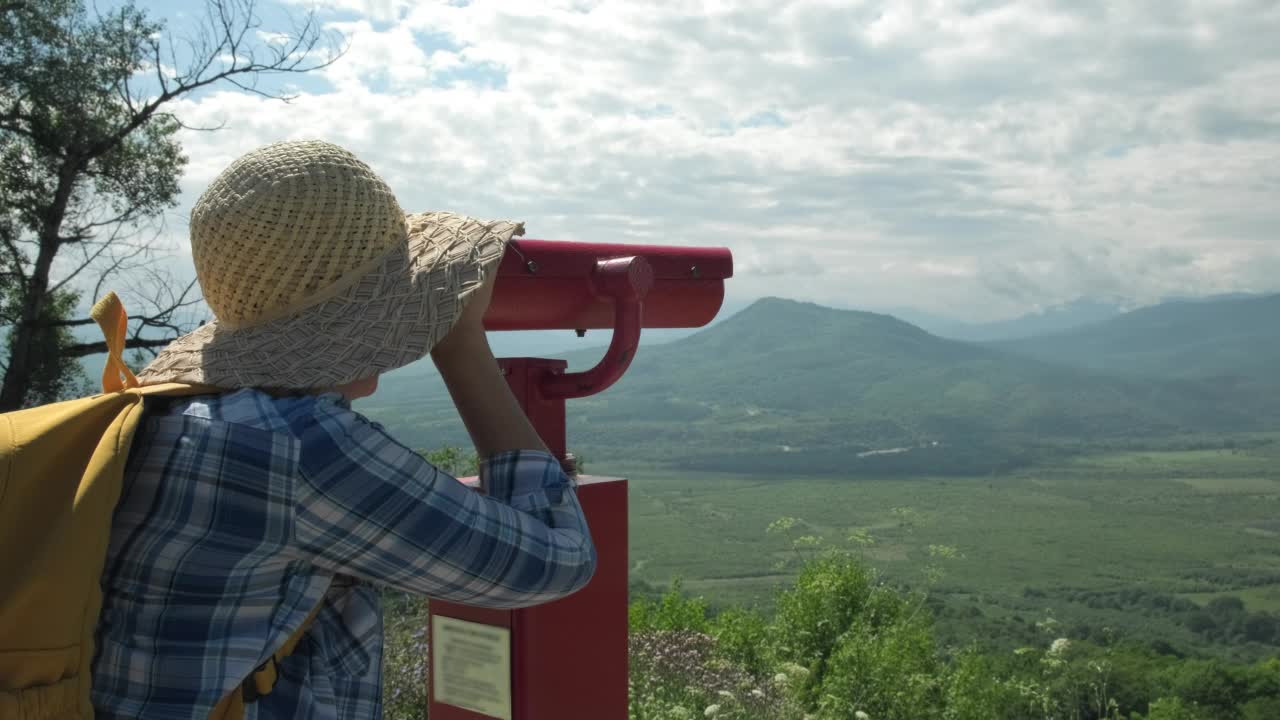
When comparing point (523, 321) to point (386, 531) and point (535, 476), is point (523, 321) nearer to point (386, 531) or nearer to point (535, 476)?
point (535, 476)

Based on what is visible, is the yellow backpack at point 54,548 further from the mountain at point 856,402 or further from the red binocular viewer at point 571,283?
the mountain at point 856,402

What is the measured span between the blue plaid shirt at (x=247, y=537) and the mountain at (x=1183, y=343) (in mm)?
93323

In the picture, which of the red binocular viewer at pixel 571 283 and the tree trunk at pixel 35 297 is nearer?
the red binocular viewer at pixel 571 283

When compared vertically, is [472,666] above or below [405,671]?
above

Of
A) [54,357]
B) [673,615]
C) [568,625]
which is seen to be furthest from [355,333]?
[54,357]

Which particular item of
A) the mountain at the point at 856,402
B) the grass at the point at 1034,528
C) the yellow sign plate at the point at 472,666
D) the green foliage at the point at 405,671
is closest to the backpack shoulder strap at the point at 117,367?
the yellow sign plate at the point at 472,666

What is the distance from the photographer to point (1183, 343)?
116625 millimetres

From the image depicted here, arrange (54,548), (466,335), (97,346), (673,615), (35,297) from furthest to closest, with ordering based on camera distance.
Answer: (97,346)
(35,297)
(673,615)
(466,335)
(54,548)

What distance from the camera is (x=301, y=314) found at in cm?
104

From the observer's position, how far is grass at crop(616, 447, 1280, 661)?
23.3 m

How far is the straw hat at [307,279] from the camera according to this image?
101cm

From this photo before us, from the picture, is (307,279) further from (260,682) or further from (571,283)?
(571,283)

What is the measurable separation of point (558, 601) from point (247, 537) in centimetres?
58

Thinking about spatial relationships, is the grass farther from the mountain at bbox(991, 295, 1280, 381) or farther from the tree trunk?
the mountain at bbox(991, 295, 1280, 381)
